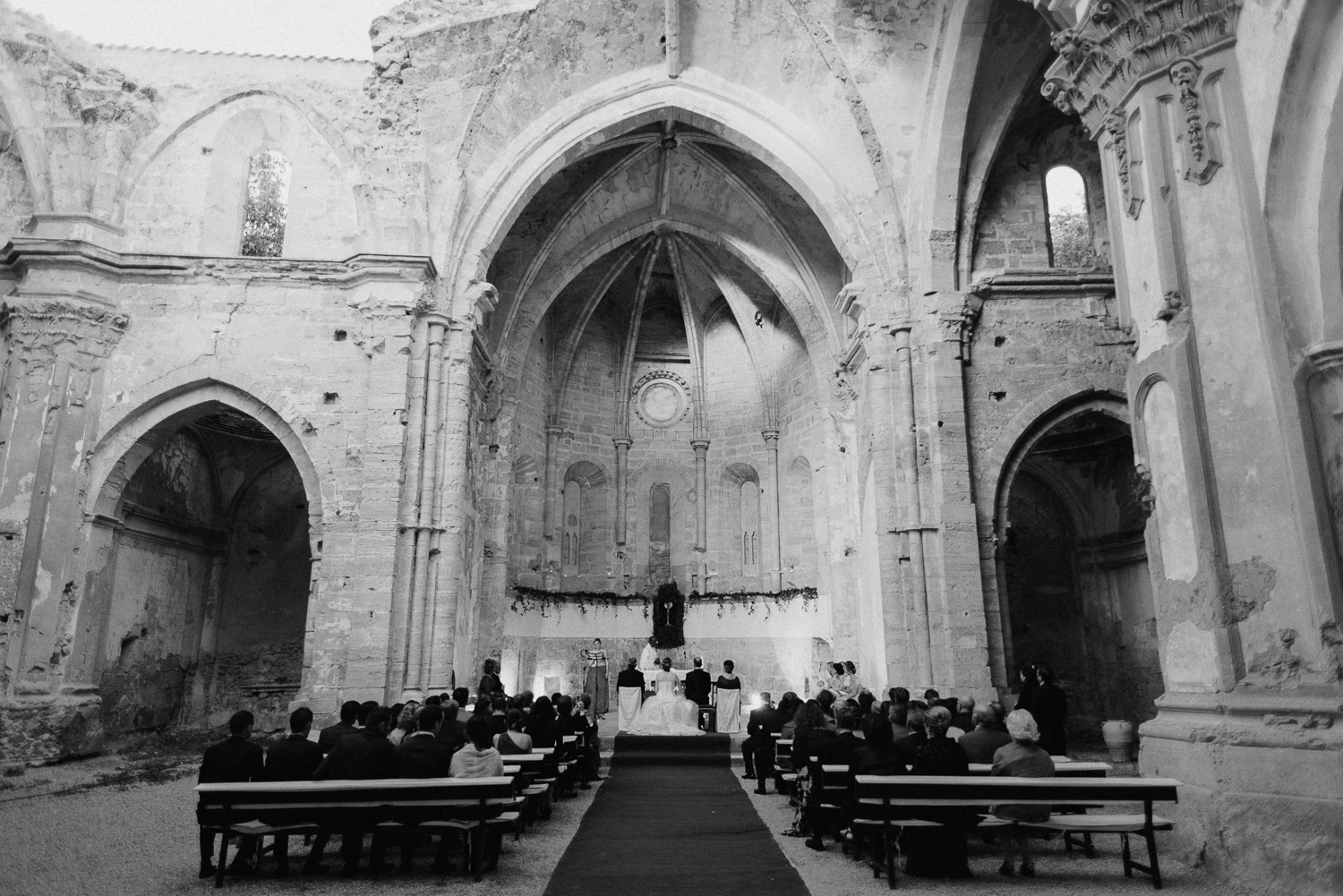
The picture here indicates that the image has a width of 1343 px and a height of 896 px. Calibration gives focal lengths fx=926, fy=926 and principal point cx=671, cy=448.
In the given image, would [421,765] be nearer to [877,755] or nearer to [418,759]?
[418,759]

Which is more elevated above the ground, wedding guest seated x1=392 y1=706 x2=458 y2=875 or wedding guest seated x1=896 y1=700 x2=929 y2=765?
wedding guest seated x1=896 y1=700 x2=929 y2=765

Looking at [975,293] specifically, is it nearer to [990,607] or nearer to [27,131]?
[990,607]

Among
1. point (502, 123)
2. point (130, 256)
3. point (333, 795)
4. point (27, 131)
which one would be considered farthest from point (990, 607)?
point (27, 131)

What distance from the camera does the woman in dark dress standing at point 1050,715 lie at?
10.1 meters

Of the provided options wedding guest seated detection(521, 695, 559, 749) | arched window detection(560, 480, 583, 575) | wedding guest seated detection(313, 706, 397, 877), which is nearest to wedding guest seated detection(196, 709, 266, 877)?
wedding guest seated detection(313, 706, 397, 877)

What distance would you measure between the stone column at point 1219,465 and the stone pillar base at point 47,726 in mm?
12496

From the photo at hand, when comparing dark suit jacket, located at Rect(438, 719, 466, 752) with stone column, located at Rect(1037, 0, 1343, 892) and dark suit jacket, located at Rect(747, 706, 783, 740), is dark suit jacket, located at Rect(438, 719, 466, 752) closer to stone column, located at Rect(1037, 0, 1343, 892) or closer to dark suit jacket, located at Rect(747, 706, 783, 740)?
dark suit jacket, located at Rect(747, 706, 783, 740)

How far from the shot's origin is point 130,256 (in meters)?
13.5

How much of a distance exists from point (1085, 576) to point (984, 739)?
11853 millimetres

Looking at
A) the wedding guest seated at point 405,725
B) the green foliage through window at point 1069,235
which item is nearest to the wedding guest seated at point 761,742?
the wedding guest seated at point 405,725

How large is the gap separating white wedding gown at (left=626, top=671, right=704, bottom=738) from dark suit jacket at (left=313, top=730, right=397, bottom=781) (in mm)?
7674

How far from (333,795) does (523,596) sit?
15092 millimetres

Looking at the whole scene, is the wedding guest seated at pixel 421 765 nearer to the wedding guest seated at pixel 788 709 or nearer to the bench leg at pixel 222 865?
the bench leg at pixel 222 865

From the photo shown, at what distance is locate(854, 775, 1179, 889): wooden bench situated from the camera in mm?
5488
